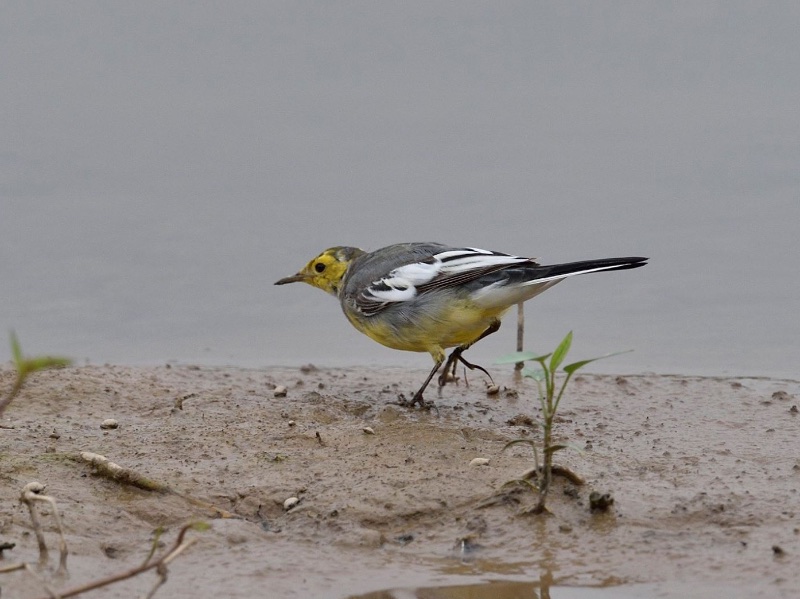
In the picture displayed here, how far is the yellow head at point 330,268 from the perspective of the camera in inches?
363

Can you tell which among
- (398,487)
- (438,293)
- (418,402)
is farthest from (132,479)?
(438,293)

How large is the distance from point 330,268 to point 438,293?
59.6 inches

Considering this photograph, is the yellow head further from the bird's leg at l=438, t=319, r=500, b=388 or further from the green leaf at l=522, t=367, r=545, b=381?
the green leaf at l=522, t=367, r=545, b=381

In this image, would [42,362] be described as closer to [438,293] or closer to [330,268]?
[438,293]

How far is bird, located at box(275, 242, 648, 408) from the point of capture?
7746 mm

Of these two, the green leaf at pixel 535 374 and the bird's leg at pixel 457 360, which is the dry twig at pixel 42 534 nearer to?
the green leaf at pixel 535 374

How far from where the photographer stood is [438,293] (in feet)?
26.1

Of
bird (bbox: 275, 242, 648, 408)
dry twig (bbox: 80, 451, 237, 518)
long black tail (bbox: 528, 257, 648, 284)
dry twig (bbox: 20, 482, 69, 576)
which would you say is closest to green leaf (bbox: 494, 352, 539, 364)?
dry twig (bbox: 80, 451, 237, 518)

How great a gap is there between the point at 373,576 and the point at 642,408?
3.33 meters

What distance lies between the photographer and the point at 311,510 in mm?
5398

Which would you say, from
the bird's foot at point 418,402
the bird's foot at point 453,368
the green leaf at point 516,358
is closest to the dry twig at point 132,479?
the green leaf at point 516,358

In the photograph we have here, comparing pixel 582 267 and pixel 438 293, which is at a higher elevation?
pixel 582 267

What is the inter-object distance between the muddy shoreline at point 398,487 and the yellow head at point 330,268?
1.46m

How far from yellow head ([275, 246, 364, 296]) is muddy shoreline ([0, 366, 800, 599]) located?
1463mm
